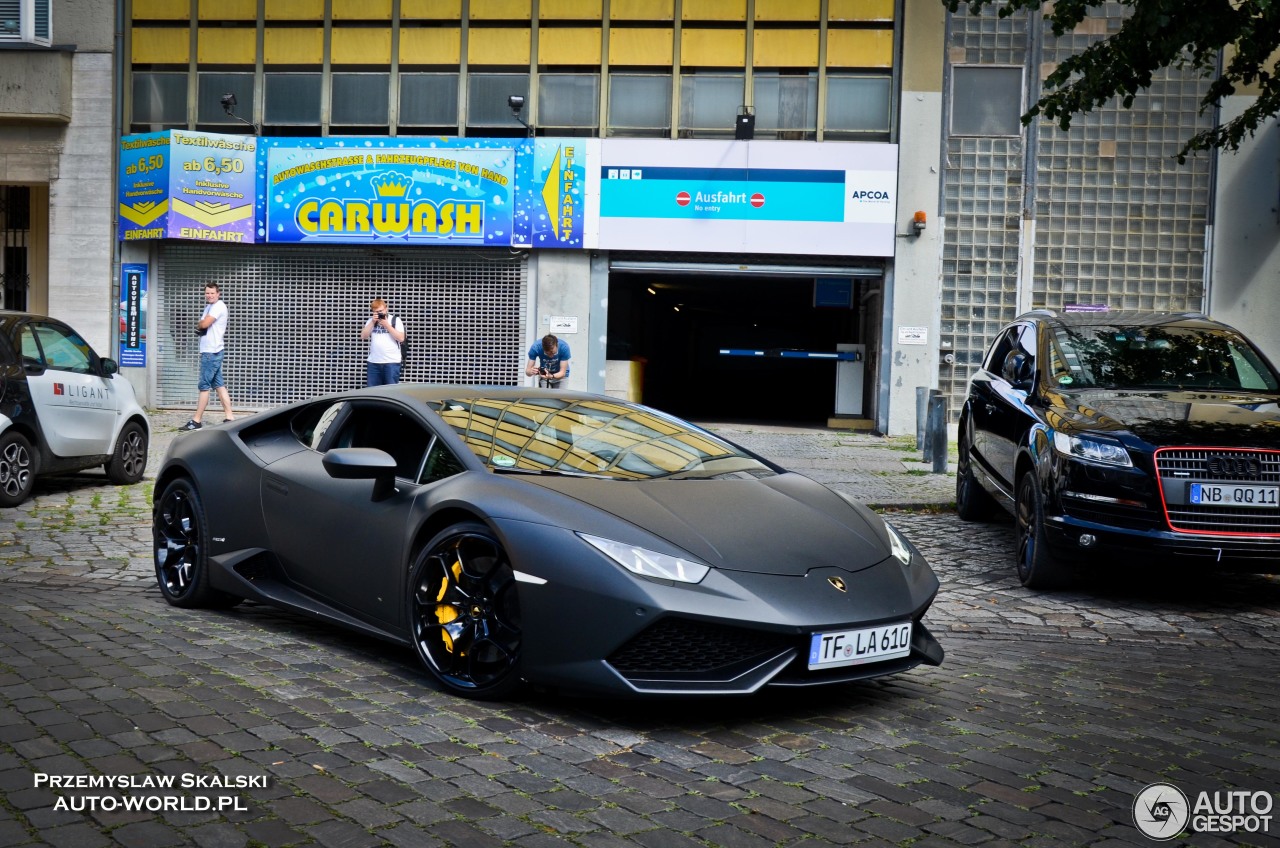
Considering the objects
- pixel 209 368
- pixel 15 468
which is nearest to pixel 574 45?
pixel 209 368

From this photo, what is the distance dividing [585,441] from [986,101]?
15.9m

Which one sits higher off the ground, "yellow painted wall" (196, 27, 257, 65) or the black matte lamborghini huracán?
"yellow painted wall" (196, 27, 257, 65)

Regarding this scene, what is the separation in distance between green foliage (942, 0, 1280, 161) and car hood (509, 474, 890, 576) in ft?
19.0

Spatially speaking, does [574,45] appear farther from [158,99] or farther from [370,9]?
[158,99]

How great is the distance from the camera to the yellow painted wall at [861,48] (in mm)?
19516

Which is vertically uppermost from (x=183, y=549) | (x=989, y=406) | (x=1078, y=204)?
(x=1078, y=204)

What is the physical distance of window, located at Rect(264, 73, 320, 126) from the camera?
2027cm

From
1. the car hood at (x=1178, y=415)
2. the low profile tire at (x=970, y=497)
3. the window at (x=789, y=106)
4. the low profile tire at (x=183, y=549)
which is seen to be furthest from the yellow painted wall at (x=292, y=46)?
the car hood at (x=1178, y=415)

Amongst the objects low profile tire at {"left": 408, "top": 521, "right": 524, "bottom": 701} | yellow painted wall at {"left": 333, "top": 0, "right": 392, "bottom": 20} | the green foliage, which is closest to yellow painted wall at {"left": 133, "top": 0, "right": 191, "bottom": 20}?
Answer: yellow painted wall at {"left": 333, "top": 0, "right": 392, "bottom": 20}

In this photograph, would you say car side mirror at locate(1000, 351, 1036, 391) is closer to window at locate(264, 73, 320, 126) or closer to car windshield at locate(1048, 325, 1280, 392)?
car windshield at locate(1048, 325, 1280, 392)

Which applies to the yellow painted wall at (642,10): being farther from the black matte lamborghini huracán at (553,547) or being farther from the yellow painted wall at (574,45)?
the black matte lamborghini huracán at (553,547)

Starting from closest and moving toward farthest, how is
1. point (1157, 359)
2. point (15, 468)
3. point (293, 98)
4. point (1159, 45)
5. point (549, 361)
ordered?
1. point (1157, 359)
2. point (1159, 45)
3. point (15, 468)
4. point (549, 361)
5. point (293, 98)

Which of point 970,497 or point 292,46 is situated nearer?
point 970,497

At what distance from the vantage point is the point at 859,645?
4477 millimetres
